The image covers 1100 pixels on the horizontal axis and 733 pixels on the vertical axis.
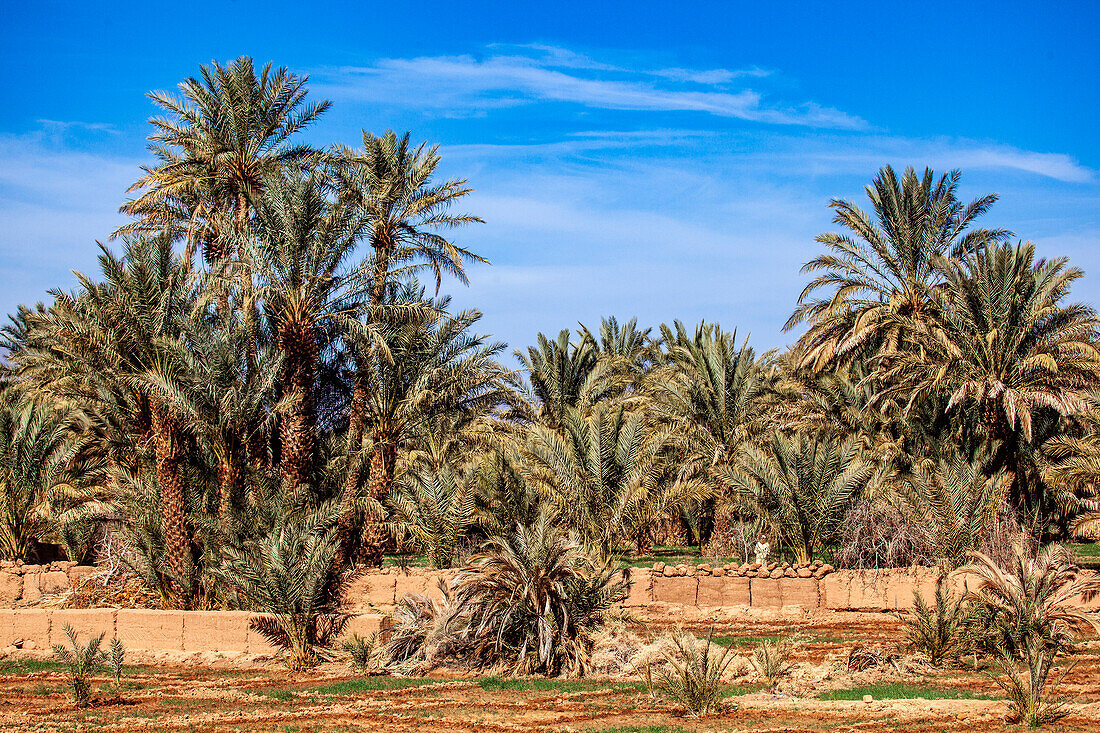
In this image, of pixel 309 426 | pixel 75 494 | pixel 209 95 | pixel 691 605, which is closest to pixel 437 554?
pixel 309 426

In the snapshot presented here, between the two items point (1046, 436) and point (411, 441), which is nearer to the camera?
point (1046, 436)

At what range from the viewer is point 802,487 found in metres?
20.8

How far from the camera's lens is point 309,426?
64.8ft

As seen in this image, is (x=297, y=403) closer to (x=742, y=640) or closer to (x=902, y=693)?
(x=742, y=640)

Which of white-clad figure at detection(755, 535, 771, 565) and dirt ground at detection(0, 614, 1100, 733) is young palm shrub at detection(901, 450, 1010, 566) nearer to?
white-clad figure at detection(755, 535, 771, 565)

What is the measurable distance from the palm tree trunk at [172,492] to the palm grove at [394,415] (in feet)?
0.17

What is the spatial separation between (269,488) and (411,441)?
11.7 metres

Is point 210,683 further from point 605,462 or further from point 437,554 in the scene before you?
point 605,462

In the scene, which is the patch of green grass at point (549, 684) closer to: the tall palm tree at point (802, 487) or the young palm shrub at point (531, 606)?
the young palm shrub at point (531, 606)

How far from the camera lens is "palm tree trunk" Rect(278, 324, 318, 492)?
1944 centimetres

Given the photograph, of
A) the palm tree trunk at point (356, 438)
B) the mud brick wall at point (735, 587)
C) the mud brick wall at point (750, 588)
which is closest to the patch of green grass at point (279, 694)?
the mud brick wall at point (735, 587)

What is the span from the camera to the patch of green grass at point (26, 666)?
14266 millimetres


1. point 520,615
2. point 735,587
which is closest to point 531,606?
point 520,615

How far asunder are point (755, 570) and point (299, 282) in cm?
1033
